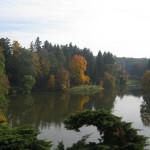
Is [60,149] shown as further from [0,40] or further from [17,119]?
[0,40]

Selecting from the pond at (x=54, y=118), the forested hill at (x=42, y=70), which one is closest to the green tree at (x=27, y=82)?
the forested hill at (x=42, y=70)

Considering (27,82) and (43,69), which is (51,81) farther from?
(27,82)

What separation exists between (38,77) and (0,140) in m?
77.4

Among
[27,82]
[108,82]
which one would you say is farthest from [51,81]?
[108,82]

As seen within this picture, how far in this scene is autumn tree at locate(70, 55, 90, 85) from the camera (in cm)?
9679

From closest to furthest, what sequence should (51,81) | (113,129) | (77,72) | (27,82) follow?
1. (113,129)
2. (27,82)
3. (51,81)
4. (77,72)

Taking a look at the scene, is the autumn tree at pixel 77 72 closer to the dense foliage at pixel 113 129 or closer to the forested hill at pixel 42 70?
the forested hill at pixel 42 70

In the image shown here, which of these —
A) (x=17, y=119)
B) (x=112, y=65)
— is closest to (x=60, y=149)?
(x=17, y=119)

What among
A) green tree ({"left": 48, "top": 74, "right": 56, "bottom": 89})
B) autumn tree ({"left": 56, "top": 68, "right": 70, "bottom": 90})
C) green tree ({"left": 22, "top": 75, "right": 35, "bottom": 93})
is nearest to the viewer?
green tree ({"left": 22, "top": 75, "right": 35, "bottom": 93})

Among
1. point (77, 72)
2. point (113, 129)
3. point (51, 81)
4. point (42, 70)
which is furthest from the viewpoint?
point (77, 72)

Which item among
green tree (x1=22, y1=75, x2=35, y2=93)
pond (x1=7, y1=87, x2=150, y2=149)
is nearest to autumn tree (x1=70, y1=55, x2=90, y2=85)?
green tree (x1=22, y1=75, x2=35, y2=93)

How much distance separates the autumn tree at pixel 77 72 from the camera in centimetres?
9679

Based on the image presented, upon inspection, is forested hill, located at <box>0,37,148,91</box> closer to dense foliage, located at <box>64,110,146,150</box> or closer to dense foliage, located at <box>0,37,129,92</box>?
dense foliage, located at <box>0,37,129,92</box>

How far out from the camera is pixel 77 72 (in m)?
97.5
